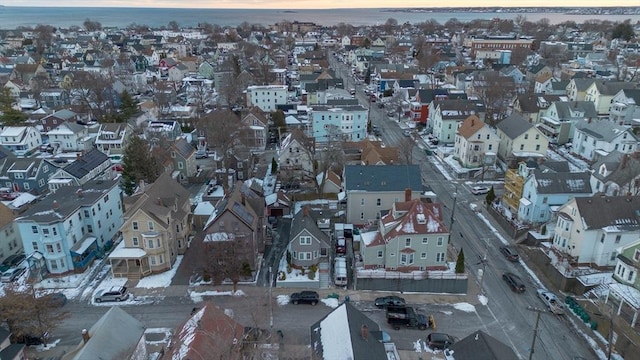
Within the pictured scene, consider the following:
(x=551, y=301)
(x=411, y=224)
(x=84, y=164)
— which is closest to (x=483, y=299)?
(x=551, y=301)

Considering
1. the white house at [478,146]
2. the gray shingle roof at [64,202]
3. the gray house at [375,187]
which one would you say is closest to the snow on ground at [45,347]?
the gray shingle roof at [64,202]

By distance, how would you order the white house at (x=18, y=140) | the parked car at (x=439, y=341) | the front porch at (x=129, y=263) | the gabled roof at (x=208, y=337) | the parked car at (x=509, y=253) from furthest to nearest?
1. the white house at (x=18, y=140)
2. the parked car at (x=509, y=253)
3. the front porch at (x=129, y=263)
4. the parked car at (x=439, y=341)
5. the gabled roof at (x=208, y=337)

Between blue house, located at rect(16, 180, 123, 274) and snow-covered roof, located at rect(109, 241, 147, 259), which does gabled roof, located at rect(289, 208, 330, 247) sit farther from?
blue house, located at rect(16, 180, 123, 274)

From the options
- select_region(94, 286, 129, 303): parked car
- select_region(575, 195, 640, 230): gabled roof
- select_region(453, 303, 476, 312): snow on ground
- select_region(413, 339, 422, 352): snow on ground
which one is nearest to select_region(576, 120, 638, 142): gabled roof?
select_region(575, 195, 640, 230): gabled roof

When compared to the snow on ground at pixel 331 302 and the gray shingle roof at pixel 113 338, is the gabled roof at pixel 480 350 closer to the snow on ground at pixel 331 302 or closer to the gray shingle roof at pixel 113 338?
the snow on ground at pixel 331 302

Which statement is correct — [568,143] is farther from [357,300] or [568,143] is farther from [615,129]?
[357,300]

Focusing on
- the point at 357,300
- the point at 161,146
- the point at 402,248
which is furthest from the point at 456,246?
the point at 161,146
